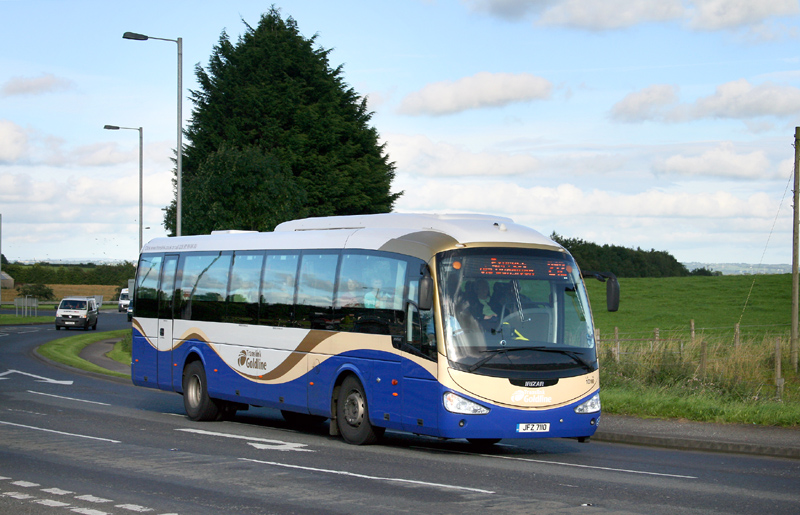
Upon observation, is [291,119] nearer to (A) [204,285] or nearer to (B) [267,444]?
(A) [204,285]

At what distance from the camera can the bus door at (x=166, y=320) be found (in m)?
18.9

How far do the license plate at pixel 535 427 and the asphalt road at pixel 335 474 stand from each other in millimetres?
395

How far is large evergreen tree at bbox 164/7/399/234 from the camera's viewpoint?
52031mm

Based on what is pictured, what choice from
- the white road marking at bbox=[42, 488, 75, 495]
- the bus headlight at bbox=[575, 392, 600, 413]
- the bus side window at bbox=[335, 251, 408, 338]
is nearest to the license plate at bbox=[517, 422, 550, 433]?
the bus headlight at bbox=[575, 392, 600, 413]

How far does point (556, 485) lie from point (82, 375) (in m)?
21.7

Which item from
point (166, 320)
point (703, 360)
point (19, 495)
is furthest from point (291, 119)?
point (19, 495)

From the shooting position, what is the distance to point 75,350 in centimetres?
4216

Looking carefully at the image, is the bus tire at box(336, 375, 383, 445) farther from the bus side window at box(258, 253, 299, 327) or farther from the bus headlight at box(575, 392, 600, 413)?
the bus headlight at box(575, 392, 600, 413)

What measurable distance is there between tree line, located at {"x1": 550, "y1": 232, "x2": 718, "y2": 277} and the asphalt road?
81752 mm

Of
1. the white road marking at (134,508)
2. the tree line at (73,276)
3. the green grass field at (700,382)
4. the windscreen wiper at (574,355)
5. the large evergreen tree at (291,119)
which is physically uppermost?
the large evergreen tree at (291,119)

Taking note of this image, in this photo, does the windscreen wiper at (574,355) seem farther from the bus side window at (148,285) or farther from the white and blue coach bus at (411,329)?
the bus side window at (148,285)

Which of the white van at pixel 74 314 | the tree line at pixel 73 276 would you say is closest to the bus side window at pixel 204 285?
the white van at pixel 74 314

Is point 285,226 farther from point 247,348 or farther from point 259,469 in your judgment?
point 259,469

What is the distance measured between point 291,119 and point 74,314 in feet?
57.9
